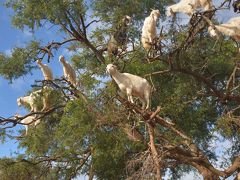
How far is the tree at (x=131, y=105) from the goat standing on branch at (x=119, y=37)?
0.97 ft

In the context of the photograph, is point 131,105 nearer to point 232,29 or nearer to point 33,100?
point 232,29

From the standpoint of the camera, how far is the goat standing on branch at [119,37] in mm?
10406

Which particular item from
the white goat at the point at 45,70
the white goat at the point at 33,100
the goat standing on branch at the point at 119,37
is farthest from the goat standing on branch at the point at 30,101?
the goat standing on branch at the point at 119,37

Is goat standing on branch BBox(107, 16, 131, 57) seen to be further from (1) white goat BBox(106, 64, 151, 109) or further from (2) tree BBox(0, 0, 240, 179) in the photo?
(1) white goat BBox(106, 64, 151, 109)

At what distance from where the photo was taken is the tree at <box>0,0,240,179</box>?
7.54m

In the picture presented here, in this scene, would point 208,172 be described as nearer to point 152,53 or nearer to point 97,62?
point 152,53

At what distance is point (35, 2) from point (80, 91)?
9.93 feet

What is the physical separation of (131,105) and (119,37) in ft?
15.3

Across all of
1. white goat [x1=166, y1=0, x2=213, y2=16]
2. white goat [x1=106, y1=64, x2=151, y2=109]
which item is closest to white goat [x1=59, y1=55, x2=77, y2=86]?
white goat [x1=166, y1=0, x2=213, y2=16]

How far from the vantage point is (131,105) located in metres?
6.29

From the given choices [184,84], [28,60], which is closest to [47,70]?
[28,60]

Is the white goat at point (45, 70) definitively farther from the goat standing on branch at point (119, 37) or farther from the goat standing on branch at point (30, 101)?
the goat standing on branch at point (119, 37)

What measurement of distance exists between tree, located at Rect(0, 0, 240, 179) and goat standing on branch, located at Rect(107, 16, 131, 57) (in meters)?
0.30

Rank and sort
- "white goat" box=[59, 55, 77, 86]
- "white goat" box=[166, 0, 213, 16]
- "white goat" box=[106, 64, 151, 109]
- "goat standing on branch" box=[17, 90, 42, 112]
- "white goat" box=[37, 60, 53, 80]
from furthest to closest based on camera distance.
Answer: "white goat" box=[37, 60, 53, 80] < "goat standing on branch" box=[17, 90, 42, 112] < "white goat" box=[59, 55, 77, 86] < "white goat" box=[166, 0, 213, 16] < "white goat" box=[106, 64, 151, 109]
